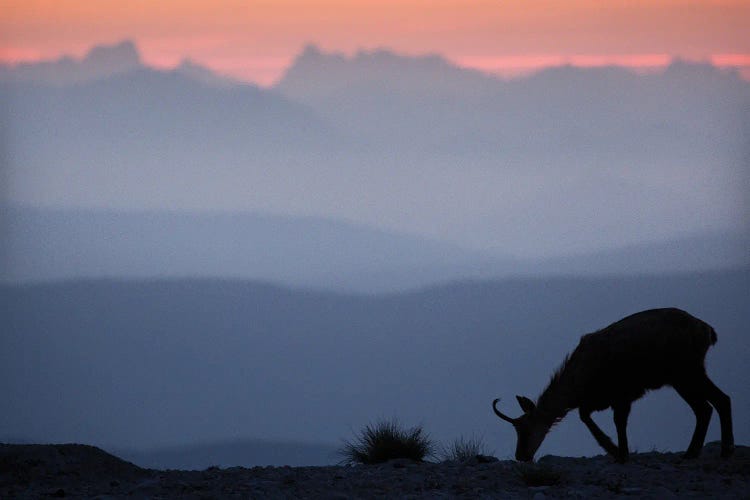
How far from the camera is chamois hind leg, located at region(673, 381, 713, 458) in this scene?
1471 cm

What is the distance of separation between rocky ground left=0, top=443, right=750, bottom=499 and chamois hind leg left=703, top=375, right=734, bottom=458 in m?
0.42

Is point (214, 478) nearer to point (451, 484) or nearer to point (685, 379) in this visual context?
point (451, 484)

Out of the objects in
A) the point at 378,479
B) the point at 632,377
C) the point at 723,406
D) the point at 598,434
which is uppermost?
the point at 632,377

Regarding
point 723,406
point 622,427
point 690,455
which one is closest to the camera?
point 690,455

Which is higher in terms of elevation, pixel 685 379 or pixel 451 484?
pixel 685 379

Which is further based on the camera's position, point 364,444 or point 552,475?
point 364,444

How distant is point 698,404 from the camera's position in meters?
15.0

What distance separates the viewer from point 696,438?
1463 cm

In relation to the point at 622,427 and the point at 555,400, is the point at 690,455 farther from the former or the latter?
the point at 555,400

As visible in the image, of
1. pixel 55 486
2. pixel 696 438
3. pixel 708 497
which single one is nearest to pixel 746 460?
pixel 696 438

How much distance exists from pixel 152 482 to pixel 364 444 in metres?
3.78

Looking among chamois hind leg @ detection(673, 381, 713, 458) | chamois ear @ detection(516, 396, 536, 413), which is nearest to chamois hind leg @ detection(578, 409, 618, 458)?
chamois ear @ detection(516, 396, 536, 413)

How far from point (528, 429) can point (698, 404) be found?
7.91 feet

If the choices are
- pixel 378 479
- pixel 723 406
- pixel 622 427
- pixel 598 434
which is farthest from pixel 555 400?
pixel 378 479
